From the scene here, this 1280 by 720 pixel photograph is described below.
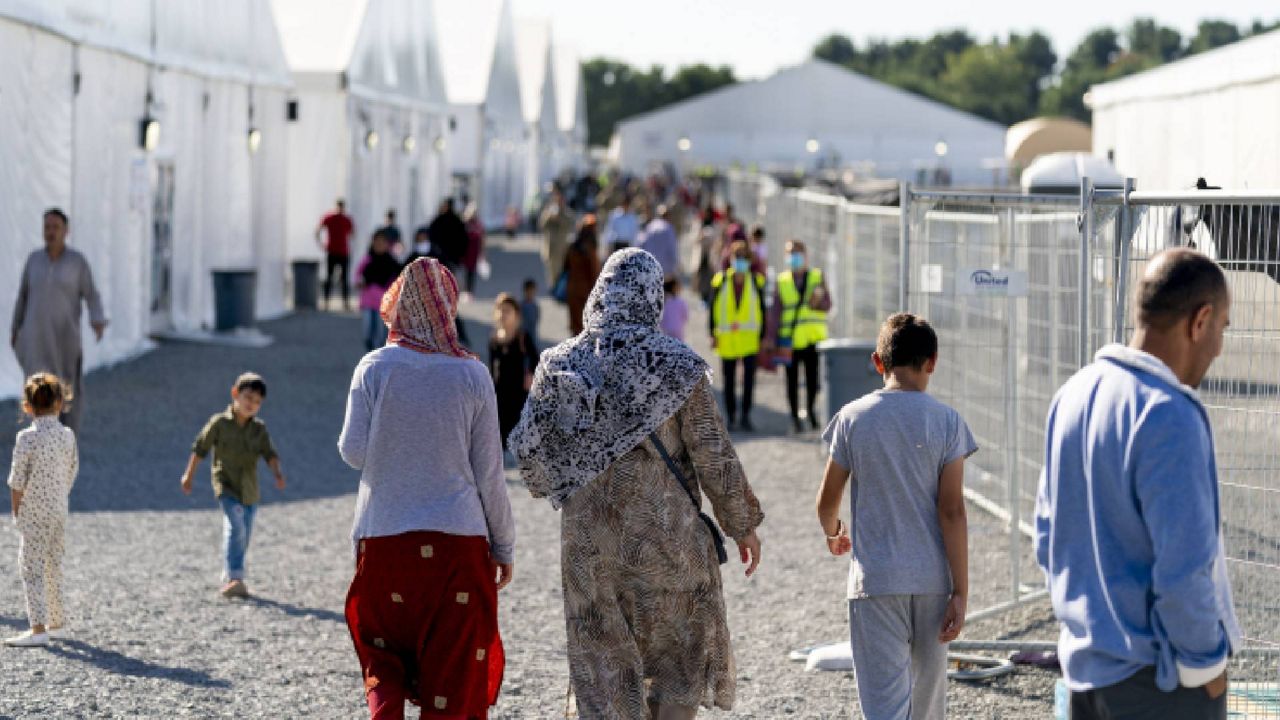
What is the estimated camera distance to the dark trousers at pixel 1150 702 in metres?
3.87

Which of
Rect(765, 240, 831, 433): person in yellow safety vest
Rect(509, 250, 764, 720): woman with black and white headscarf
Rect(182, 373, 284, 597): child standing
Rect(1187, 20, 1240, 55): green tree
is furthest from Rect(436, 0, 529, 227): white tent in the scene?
Rect(1187, 20, 1240, 55): green tree

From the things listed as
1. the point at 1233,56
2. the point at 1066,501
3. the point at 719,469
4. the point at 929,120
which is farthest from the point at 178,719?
the point at 929,120

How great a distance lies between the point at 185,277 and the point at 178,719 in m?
17.0

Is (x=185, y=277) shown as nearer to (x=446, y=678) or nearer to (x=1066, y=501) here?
(x=446, y=678)

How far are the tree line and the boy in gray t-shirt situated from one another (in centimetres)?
13367

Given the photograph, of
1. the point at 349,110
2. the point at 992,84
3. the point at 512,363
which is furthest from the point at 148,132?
the point at 992,84

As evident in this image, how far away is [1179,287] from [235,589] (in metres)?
6.35

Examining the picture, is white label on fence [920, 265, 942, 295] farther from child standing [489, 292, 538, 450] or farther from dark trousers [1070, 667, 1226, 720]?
dark trousers [1070, 667, 1226, 720]

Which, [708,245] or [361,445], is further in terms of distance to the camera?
[708,245]

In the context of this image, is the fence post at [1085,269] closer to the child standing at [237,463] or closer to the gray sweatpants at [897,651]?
the gray sweatpants at [897,651]

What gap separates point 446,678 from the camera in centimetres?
557

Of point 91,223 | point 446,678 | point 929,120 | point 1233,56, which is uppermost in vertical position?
point 929,120

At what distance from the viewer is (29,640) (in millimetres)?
8078

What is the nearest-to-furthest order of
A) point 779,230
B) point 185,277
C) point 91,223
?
point 91,223 < point 185,277 < point 779,230
